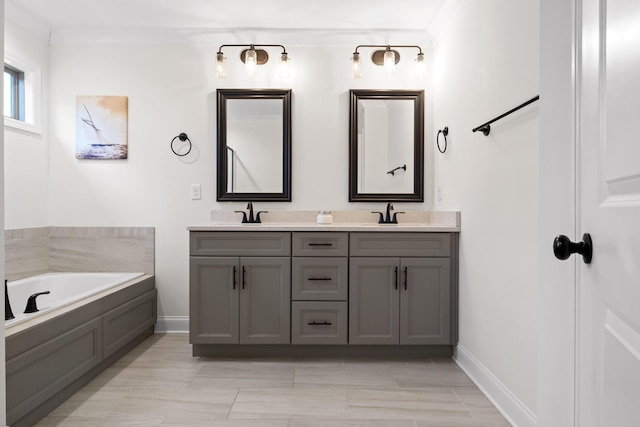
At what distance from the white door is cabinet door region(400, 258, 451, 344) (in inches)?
68.6

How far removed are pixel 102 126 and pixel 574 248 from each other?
326 cm

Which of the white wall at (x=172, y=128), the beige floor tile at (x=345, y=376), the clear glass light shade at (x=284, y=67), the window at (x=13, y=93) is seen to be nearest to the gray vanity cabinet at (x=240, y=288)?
the beige floor tile at (x=345, y=376)

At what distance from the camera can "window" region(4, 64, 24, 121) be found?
278 centimetres

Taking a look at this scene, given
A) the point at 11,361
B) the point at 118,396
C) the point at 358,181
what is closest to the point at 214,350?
the point at 118,396

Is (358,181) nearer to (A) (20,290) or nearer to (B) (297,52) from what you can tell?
(B) (297,52)

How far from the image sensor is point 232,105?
3.04 metres

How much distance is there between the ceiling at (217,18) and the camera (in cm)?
263

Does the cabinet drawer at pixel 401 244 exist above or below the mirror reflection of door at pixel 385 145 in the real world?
below

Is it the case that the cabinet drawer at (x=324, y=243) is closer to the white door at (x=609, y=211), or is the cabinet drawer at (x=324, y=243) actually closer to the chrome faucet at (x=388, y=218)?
the chrome faucet at (x=388, y=218)

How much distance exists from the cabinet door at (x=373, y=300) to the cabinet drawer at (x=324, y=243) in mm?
115

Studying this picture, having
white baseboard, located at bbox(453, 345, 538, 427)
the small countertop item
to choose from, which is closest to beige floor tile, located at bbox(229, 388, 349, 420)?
white baseboard, located at bbox(453, 345, 538, 427)

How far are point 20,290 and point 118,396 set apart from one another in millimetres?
1228

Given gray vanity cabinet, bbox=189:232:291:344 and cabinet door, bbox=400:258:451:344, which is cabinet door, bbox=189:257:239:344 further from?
cabinet door, bbox=400:258:451:344

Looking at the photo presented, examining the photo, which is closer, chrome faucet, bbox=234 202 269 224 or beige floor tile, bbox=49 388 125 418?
beige floor tile, bbox=49 388 125 418
